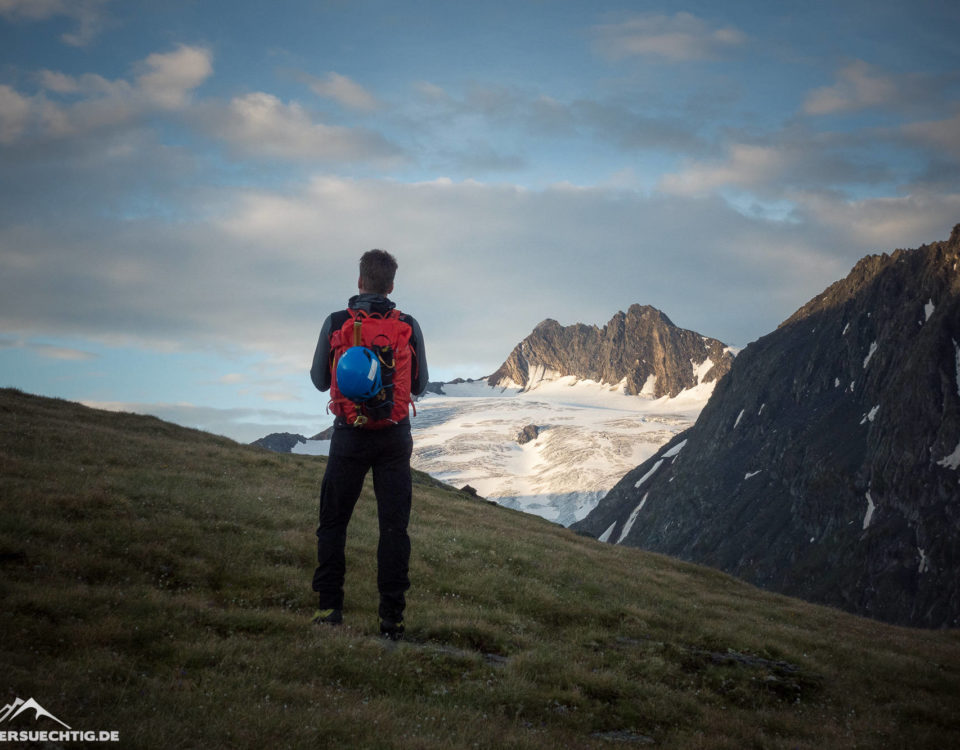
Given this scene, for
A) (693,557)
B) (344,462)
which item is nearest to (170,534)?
(344,462)

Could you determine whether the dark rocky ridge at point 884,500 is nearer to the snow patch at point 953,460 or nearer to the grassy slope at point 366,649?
the snow patch at point 953,460

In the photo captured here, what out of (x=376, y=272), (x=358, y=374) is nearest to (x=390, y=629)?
(x=358, y=374)

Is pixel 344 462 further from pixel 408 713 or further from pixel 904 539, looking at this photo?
pixel 904 539

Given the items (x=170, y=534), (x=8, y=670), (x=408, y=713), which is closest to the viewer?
(x=8, y=670)

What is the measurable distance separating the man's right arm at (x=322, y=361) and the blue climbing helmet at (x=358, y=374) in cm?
71

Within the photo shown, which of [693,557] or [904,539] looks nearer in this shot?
[904,539]

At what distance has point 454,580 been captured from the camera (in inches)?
576

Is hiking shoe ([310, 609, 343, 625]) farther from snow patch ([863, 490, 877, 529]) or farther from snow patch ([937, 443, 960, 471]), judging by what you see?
snow patch ([863, 490, 877, 529])

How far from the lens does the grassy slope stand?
22.0 feet

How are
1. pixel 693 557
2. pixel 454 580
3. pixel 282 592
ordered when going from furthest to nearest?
1. pixel 693 557
2. pixel 454 580
3. pixel 282 592

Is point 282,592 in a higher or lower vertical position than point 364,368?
lower

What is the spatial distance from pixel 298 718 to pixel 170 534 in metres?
7.75

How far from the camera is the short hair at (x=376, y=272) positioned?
33.1 ft

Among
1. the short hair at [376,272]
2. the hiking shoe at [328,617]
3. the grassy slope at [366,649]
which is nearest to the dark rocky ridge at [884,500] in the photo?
the grassy slope at [366,649]
